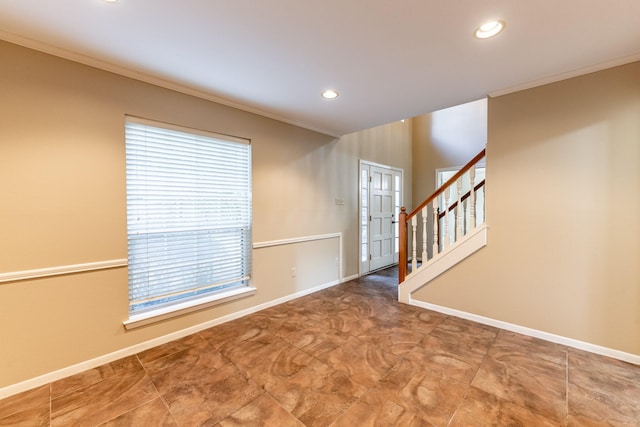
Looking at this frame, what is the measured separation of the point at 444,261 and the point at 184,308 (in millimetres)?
2727

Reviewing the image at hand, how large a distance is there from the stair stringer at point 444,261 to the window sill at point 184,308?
1.85 metres

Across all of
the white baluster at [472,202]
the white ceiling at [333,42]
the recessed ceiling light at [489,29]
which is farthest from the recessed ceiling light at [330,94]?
the white baluster at [472,202]

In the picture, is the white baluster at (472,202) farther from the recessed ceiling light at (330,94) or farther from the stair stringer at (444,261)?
the recessed ceiling light at (330,94)

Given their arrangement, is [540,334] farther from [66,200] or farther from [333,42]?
[66,200]

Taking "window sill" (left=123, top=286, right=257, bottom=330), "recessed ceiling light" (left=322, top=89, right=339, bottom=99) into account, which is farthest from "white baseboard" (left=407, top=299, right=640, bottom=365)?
"recessed ceiling light" (left=322, top=89, right=339, bottom=99)

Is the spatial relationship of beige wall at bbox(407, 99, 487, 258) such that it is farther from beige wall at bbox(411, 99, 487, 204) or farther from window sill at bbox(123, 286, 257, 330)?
window sill at bbox(123, 286, 257, 330)

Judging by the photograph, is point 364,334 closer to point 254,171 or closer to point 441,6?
point 254,171

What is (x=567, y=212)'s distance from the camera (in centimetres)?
231

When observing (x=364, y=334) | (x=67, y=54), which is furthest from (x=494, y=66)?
(x=67, y=54)

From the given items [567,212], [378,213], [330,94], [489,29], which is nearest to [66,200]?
[330,94]

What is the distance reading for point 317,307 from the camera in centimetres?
322

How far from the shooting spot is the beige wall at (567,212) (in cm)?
209

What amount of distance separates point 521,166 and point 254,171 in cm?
271

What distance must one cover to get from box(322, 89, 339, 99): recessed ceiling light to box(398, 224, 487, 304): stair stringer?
78.7 inches
